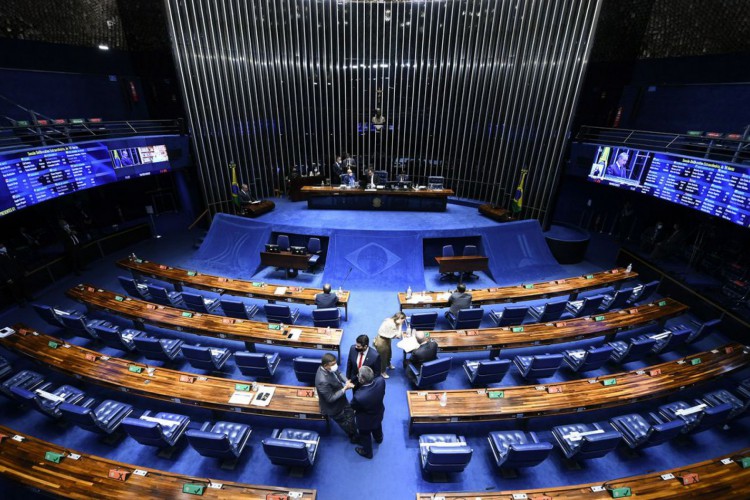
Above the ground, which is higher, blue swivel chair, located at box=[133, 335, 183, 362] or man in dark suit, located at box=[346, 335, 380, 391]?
man in dark suit, located at box=[346, 335, 380, 391]

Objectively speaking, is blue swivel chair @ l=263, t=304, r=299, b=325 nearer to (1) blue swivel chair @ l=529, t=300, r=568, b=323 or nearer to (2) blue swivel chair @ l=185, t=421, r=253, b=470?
(2) blue swivel chair @ l=185, t=421, r=253, b=470

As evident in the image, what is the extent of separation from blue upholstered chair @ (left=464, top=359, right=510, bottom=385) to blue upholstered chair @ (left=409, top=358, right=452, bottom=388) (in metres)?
0.59

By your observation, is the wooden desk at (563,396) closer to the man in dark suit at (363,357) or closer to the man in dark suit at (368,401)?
the man in dark suit at (368,401)

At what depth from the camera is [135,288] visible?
8.37 meters

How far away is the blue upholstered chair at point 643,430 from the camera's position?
4484 mm

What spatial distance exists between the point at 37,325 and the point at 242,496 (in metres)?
8.11

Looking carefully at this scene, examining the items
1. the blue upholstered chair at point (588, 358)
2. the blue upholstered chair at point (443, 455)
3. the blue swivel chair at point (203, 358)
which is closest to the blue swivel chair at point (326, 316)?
the blue swivel chair at point (203, 358)

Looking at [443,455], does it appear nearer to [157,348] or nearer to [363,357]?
[363,357]

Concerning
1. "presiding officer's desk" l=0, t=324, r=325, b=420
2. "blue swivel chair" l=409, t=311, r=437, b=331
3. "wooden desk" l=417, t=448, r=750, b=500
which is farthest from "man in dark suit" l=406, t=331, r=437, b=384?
"wooden desk" l=417, t=448, r=750, b=500

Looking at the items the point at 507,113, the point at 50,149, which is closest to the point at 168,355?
the point at 50,149

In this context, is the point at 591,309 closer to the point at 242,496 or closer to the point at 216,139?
the point at 242,496

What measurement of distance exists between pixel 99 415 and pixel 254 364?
2305 millimetres

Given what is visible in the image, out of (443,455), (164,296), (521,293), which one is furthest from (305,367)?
(521,293)

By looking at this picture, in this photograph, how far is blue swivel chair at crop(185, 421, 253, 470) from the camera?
4.20 m
